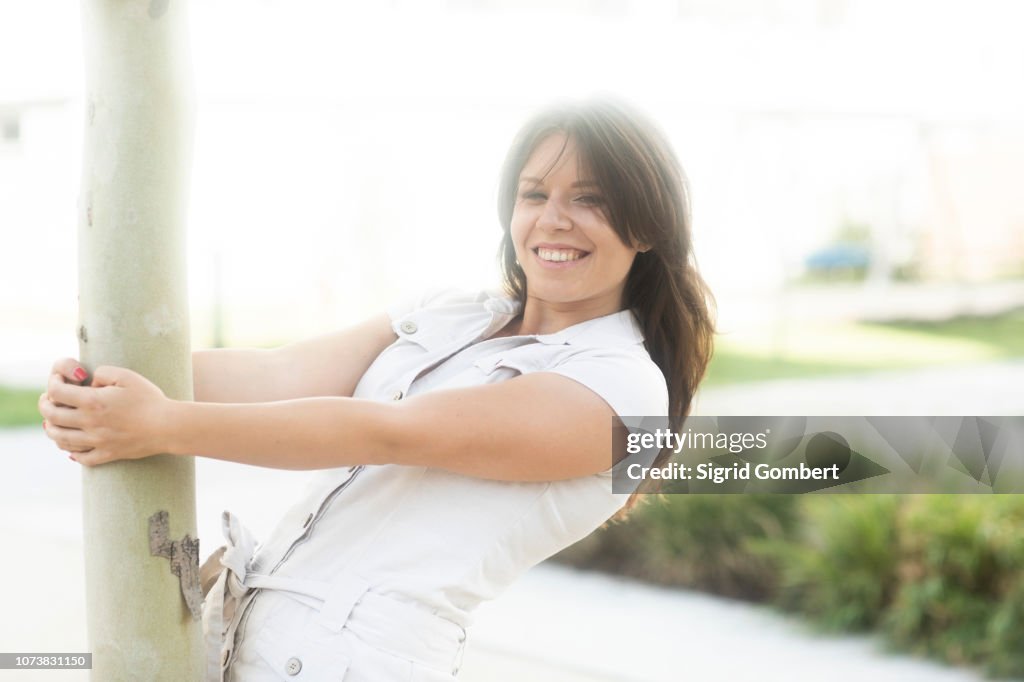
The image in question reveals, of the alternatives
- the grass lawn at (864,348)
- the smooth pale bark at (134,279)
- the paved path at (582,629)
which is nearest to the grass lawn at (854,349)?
the grass lawn at (864,348)

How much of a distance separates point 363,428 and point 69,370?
0.42m

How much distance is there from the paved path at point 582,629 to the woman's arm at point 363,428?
1.99m

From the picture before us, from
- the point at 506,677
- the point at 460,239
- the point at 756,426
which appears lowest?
the point at 506,677

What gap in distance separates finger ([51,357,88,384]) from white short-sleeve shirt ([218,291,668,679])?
432 millimetres

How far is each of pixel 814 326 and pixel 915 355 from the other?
2.69 m

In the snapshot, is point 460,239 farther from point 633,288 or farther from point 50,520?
point 633,288

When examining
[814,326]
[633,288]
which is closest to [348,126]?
[814,326]

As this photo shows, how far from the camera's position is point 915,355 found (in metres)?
13.4

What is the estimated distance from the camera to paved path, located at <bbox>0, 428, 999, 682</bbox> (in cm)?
393

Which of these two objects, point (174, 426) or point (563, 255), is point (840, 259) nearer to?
point (563, 255)

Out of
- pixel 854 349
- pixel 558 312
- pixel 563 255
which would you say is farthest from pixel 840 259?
pixel 563 255

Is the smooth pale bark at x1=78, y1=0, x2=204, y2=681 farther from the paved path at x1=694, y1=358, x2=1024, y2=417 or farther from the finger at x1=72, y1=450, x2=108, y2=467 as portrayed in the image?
the paved path at x1=694, y1=358, x2=1024, y2=417

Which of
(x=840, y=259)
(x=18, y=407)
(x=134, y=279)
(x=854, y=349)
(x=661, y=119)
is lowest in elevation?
(x=18, y=407)

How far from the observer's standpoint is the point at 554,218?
2.00 meters
